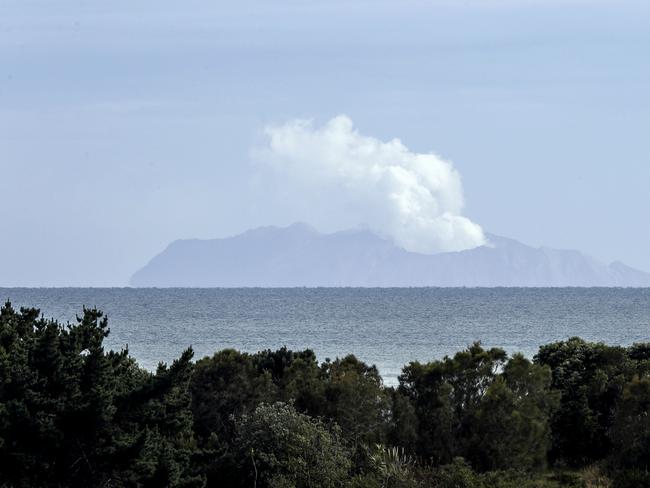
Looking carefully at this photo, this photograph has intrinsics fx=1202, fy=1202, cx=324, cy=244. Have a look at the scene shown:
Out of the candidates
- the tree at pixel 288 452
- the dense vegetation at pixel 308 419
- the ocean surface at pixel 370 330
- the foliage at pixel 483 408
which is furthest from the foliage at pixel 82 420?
the ocean surface at pixel 370 330

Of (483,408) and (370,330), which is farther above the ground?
(370,330)

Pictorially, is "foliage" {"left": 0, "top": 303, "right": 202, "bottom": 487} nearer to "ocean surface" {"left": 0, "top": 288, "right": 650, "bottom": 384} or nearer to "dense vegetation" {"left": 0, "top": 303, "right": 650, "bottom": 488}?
"dense vegetation" {"left": 0, "top": 303, "right": 650, "bottom": 488}

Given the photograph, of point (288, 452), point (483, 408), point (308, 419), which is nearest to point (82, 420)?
point (288, 452)

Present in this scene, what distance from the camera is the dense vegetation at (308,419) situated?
2503 centimetres

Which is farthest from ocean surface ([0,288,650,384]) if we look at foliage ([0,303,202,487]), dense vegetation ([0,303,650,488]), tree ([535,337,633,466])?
foliage ([0,303,202,487])

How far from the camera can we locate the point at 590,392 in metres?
32.1

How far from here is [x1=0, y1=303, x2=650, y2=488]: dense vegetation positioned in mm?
25031

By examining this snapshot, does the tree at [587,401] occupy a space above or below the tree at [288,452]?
above

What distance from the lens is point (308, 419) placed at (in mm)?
26875

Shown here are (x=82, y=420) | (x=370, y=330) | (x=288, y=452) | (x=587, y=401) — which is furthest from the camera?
(x=370, y=330)

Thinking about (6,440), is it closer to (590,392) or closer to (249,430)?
(249,430)

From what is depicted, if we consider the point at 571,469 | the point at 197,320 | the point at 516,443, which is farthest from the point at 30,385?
the point at 197,320

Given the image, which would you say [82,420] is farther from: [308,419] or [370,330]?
[370,330]

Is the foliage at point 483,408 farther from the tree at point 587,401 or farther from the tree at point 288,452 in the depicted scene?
the tree at point 288,452
